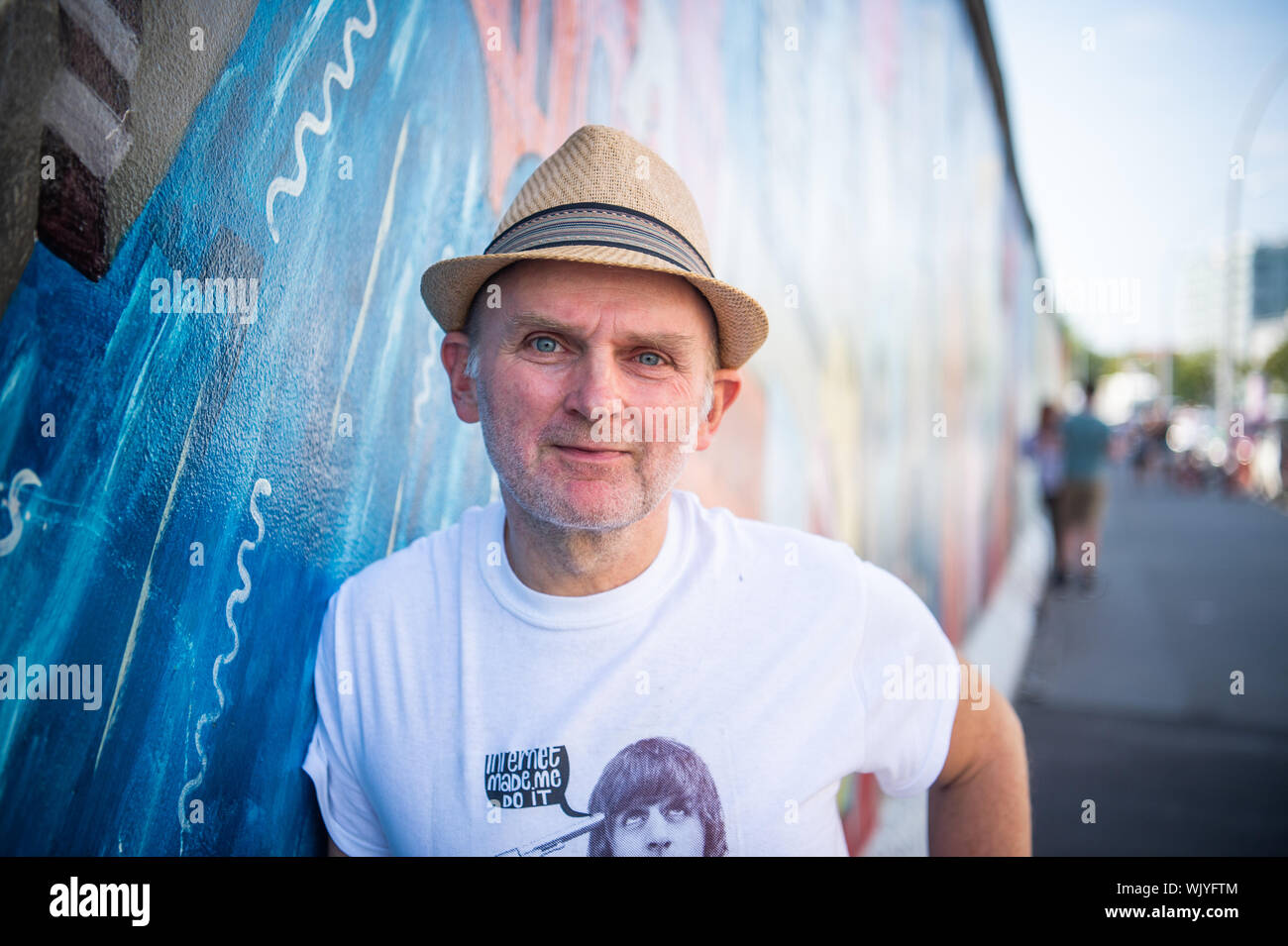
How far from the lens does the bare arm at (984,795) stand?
163 cm

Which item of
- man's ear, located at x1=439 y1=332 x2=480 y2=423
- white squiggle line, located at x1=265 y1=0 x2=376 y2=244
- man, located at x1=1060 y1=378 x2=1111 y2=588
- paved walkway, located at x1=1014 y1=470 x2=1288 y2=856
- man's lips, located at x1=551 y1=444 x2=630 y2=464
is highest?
man, located at x1=1060 y1=378 x2=1111 y2=588

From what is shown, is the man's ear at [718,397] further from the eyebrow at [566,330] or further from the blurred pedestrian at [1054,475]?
the blurred pedestrian at [1054,475]

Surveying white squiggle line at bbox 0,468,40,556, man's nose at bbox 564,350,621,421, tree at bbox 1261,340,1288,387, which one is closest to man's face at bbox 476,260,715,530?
man's nose at bbox 564,350,621,421

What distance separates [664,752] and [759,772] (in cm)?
16

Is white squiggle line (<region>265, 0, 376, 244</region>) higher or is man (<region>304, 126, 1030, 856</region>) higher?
white squiggle line (<region>265, 0, 376, 244</region>)

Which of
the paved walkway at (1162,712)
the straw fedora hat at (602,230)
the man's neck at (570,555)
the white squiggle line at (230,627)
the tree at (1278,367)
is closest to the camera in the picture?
the white squiggle line at (230,627)

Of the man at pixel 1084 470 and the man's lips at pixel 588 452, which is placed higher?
the man at pixel 1084 470

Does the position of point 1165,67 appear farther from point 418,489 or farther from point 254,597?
point 254,597

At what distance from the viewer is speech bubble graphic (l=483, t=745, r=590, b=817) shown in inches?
53.2

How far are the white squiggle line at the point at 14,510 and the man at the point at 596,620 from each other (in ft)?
1.81

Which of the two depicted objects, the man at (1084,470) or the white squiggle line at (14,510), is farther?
the man at (1084,470)

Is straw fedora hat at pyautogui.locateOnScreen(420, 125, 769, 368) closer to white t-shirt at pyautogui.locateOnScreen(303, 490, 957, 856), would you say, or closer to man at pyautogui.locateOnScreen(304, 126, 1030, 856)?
man at pyautogui.locateOnScreen(304, 126, 1030, 856)

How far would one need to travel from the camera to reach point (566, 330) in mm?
1333

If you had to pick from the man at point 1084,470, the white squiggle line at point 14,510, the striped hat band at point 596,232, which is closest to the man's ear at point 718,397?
the striped hat band at point 596,232
